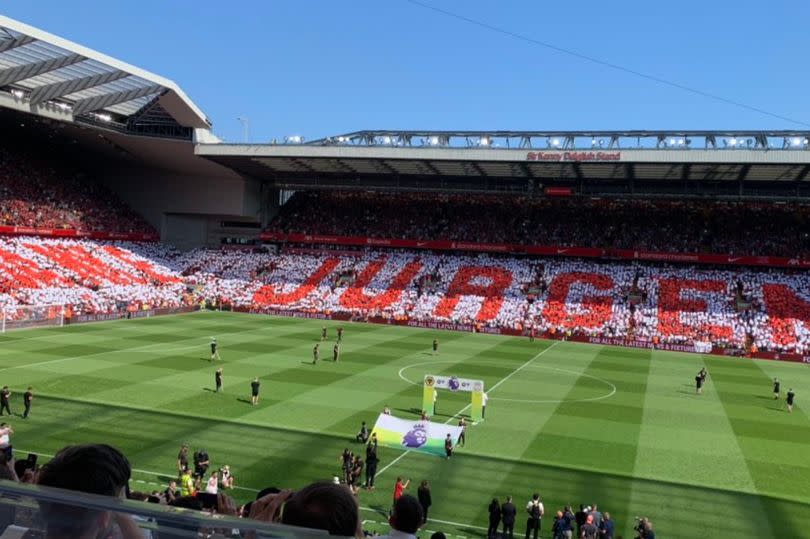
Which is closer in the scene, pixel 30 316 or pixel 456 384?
pixel 456 384

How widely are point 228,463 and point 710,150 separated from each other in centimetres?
5217

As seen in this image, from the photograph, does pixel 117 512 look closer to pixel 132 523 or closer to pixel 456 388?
pixel 132 523

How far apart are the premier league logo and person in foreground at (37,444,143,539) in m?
20.6

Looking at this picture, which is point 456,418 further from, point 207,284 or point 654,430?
point 207,284

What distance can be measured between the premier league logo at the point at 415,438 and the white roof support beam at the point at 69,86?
40.9 meters

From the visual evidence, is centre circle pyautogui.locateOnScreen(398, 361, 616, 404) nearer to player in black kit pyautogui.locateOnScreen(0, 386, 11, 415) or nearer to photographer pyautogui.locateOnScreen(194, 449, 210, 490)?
photographer pyautogui.locateOnScreen(194, 449, 210, 490)

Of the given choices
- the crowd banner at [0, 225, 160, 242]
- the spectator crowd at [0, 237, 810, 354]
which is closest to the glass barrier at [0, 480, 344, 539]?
the spectator crowd at [0, 237, 810, 354]

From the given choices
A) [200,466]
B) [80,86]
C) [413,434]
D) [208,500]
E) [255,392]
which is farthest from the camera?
[80,86]

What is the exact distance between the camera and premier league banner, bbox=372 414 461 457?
2280 cm

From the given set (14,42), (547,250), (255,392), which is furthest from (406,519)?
(547,250)

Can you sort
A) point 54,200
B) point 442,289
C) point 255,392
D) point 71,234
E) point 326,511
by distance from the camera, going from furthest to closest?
point 54,200, point 442,289, point 71,234, point 255,392, point 326,511

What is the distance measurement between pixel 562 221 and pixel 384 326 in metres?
26.7

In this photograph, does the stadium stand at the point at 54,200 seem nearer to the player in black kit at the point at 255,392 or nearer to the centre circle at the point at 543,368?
the centre circle at the point at 543,368

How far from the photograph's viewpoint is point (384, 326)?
60.2m
